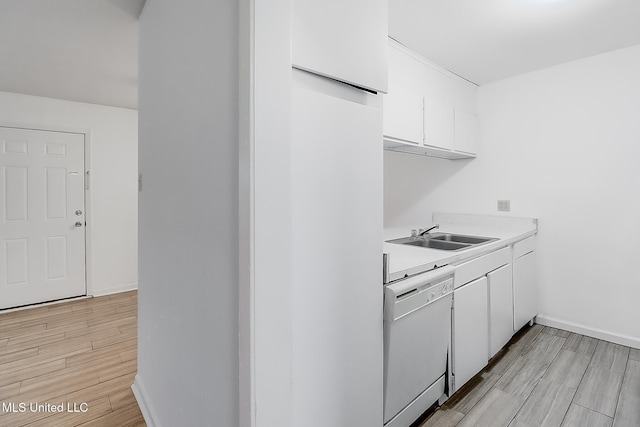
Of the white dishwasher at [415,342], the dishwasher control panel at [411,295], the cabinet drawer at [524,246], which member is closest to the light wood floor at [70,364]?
the white dishwasher at [415,342]

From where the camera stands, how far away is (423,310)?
1.50m

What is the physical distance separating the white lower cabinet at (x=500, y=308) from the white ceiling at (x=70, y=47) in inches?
109

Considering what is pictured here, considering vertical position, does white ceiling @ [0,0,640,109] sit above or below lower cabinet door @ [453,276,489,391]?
above

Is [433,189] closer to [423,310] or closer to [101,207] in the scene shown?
[423,310]

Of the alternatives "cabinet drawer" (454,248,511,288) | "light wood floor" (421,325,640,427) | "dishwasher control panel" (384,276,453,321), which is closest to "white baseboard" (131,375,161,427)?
"dishwasher control panel" (384,276,453,321)

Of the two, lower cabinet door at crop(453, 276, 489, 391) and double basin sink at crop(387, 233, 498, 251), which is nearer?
lower cabinet door at crop(453, 276, 489, 391)

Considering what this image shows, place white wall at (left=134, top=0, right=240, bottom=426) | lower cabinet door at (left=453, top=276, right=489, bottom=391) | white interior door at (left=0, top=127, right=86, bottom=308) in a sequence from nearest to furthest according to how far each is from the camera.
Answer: white wall at (left=134, top=0, right=240, bottom=426) < lower cabinet door at (left=453, top=276, right=489, bottom=391) < white interior door at (left=0, top=127, right=86, bottom=308)

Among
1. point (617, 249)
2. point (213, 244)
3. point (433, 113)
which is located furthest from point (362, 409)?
point (617, 249)

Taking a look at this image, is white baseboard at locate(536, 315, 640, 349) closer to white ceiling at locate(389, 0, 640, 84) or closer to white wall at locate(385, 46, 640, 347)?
white wall at locate(385, 46, 640, 347)

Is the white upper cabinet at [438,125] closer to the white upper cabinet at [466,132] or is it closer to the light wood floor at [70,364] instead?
the white upper cabinet at [466,132]

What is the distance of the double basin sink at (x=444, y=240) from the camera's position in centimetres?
228

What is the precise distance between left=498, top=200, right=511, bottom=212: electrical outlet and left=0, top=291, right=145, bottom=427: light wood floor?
3181 millimetres

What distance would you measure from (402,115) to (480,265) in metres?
1.09

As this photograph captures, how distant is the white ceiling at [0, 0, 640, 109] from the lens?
1.80 m
